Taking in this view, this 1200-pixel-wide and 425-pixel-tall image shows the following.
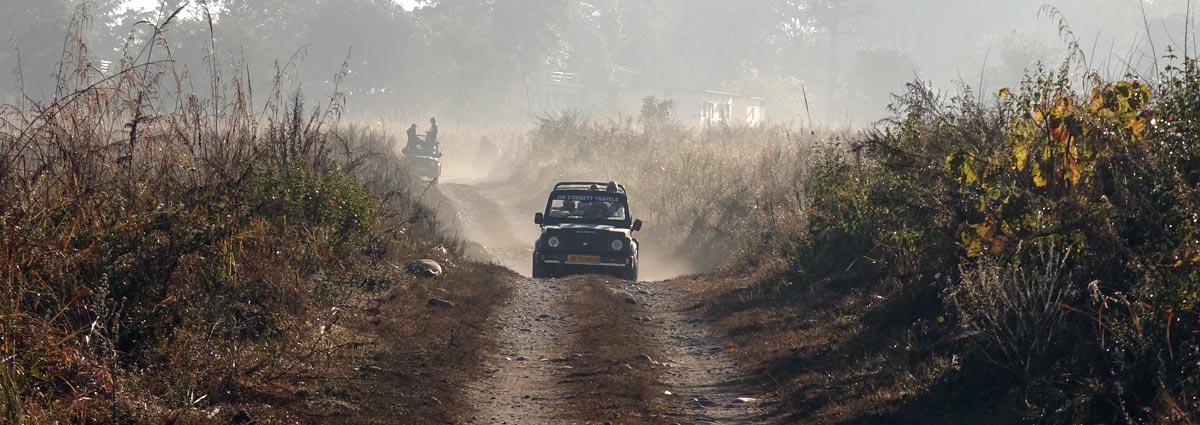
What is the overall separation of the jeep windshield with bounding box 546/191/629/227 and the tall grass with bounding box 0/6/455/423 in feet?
25.4

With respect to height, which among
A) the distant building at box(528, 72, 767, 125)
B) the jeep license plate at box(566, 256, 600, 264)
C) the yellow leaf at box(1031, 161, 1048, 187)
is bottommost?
the jeep license plate at box(566, 256, 600, 264)

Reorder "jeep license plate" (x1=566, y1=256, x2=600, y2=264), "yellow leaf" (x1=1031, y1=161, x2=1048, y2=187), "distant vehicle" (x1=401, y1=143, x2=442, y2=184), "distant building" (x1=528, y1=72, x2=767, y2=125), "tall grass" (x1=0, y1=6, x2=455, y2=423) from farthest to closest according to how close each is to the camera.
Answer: "distant building" (x1=528, y1=72, x2=767, y2=125), "distant vehicle" (x1=401, y1=143, x2=442, y2=184), "jeep license plate" (x1=566, y1=256, x2=600, y2=264), "yellow leaf" (x1=1031, y1=161, x2=1048, y2=187), "tall grass" (x1=0, y1=6, x2=455, y2=423)

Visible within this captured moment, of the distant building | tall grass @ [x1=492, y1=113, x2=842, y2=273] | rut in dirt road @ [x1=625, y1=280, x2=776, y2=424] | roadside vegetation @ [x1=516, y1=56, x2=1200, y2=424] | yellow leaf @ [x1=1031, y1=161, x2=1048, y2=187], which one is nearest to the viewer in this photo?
roadside vegetation @ [x1=516, y1=56, x2=1200, y2=424]

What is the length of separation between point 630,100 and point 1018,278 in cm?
7596

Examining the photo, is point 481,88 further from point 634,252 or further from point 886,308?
point 886,308

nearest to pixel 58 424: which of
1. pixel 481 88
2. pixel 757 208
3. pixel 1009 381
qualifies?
pixel 1009 381

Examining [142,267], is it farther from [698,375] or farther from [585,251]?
[585,251]

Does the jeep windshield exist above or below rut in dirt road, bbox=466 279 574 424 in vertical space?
above

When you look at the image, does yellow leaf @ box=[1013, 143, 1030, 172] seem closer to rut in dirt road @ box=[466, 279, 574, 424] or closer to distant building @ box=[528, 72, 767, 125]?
rut in dirt road @ box=[466, 279, 574, 424]

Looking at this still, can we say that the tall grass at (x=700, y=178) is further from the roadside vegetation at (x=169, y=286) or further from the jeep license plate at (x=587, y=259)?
the roadside vegetation at (x=169, y=286)

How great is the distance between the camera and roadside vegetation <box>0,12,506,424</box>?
6219 mm

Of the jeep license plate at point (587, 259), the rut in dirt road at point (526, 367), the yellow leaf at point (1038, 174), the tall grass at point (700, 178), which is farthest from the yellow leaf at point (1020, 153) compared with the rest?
the jeep license plate at point (587, 259)

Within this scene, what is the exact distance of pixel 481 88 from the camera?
82.6m

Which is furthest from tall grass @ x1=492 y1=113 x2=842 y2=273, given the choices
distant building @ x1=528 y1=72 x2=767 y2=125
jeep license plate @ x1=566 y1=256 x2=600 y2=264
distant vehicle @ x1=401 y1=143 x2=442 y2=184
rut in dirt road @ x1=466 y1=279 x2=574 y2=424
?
distant building @ x1=528 y1=72 x2=767 y2=125
